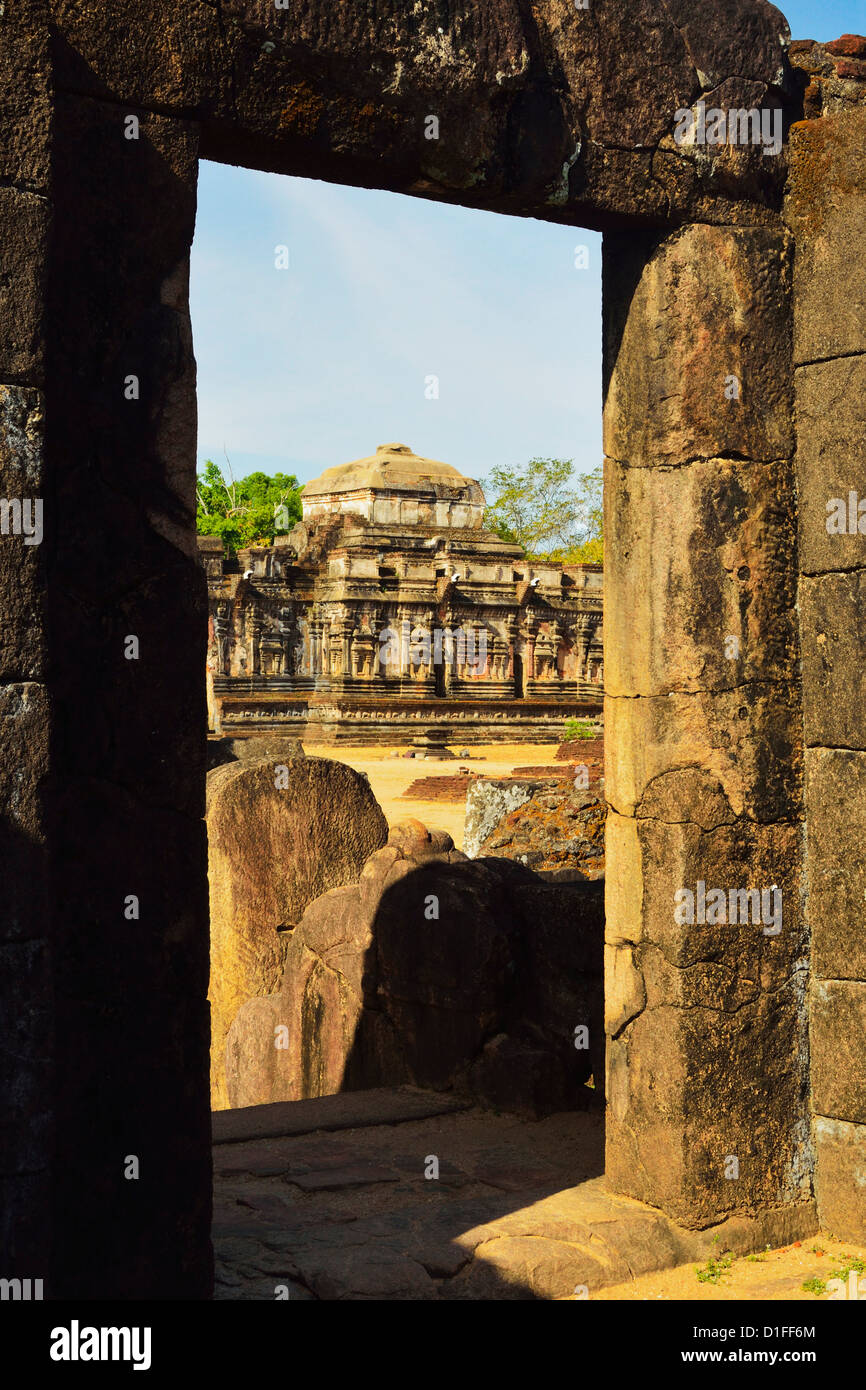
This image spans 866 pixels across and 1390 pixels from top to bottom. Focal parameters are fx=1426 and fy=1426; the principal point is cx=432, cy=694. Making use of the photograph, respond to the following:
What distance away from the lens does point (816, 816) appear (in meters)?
3.96

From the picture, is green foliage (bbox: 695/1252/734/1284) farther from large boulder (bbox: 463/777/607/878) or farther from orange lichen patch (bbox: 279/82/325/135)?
orange lichen patch (bbox: 279/82/325/135)

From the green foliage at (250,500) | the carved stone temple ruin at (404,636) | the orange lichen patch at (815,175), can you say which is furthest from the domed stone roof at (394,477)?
the orange lichen patch at (815,175)

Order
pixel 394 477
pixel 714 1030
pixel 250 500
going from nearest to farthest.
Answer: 1. pixel 714 1030
2. pixel 394 477
3. pixel 250 500

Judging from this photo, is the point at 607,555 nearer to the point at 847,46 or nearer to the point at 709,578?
the point at 709,578

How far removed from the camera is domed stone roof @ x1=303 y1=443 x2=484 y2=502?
133ft

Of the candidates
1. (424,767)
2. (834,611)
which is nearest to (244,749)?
(834,611)

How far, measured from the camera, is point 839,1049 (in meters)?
3.90

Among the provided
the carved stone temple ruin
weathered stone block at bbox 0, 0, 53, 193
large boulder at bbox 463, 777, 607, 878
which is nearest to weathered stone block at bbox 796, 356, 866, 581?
weathered stone block at bbox 0, 0, 53, 193

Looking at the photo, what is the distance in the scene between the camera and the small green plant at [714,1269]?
3.65 meters

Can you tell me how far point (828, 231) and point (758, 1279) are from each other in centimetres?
280

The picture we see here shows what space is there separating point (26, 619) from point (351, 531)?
33.2 meters

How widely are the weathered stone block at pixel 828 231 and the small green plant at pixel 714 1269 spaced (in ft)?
8.02

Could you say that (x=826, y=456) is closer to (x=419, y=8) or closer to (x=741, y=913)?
(x=741, y=913)

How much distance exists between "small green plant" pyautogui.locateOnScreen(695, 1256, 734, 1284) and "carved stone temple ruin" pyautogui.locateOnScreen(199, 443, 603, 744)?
81.4ft
